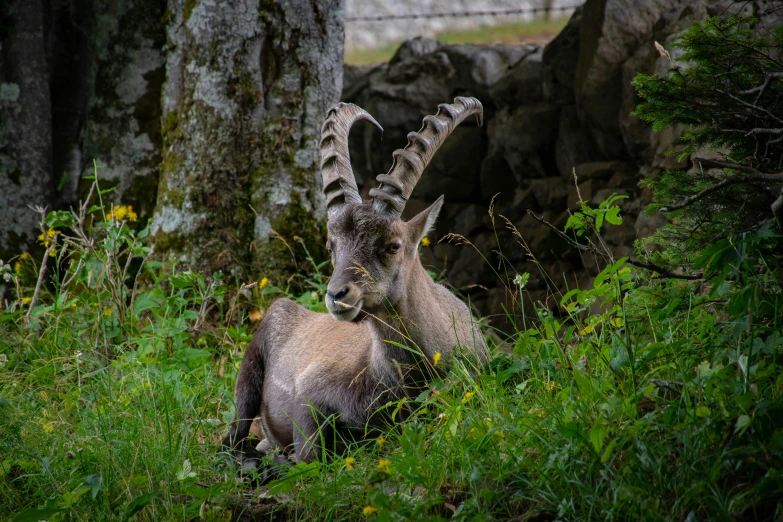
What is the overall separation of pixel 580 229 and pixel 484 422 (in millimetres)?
1040

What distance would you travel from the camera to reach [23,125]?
753 centimetres

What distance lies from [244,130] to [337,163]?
6.76ft

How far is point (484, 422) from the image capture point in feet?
11.2

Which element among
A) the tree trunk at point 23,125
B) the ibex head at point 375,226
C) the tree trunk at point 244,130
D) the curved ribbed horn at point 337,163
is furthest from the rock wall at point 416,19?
the ibex head at point 375,226

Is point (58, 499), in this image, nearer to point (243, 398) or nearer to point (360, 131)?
point (243, 398)

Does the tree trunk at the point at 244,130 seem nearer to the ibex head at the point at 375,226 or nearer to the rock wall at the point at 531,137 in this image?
the ibex head at the point at 375,226

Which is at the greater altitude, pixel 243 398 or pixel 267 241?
pixel 267 241

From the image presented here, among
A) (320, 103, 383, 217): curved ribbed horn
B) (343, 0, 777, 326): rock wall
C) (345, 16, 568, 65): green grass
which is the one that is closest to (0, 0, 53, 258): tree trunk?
(320, 103, 383, 217): curved ribbed horn

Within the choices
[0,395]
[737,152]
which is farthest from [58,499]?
[737,152]

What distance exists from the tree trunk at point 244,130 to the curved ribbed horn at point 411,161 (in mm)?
2012

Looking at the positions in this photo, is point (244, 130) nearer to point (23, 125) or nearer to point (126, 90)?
point (126, 90)

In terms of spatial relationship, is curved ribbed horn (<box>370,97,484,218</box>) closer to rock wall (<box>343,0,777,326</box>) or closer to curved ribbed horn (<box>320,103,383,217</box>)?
curved ribbed horn (<box>320,103,383,217</box>)

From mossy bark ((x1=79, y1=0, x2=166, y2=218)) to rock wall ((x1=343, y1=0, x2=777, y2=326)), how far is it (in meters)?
3.85

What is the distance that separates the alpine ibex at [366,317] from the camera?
4.36 meters
